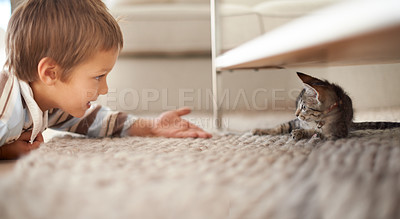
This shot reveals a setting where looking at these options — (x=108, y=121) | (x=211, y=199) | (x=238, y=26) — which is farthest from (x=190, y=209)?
(x=238, y=26)

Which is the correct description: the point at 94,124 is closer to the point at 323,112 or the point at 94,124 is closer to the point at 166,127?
the point at 166,127

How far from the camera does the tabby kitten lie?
0.69 m

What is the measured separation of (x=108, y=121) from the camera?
0.89 m

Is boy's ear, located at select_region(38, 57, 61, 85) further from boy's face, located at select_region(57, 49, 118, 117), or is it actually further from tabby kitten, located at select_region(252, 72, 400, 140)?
tabby kitten, located at select_region(252, 72, 400, 140)

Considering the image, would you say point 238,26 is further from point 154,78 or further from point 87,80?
point 154,78

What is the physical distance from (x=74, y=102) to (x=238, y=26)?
549 millimetres

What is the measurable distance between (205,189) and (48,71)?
515 millimetres

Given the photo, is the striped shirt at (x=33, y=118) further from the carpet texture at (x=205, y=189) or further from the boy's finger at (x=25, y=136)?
the carpet texture at (x=205, y=189)

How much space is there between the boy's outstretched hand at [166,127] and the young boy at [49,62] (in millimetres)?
190

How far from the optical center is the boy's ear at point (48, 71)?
25.5 inches

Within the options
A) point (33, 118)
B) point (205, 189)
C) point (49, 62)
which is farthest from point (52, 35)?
point (205, 189)

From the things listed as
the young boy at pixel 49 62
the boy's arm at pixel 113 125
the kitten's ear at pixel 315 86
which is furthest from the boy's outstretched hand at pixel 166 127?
the kitten's ear at pixel 315 86

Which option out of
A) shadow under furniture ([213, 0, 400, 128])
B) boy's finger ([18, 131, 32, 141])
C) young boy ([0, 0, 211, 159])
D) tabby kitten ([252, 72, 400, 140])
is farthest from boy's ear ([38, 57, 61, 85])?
tabby kitten ([252, 72, 400, 140])

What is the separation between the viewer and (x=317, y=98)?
0.72m
